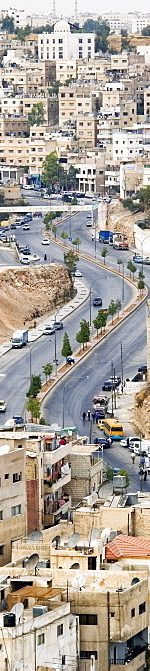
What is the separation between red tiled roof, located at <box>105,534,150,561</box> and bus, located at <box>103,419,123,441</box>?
2096 centimetres

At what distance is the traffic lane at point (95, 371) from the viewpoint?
2117 inches

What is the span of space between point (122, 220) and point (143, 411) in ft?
135

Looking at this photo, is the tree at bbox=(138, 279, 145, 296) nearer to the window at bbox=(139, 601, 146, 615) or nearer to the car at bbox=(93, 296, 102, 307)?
the car at bbox=(93, 296, 102, 307)

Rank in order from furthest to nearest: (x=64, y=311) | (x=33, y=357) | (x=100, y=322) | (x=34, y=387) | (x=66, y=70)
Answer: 1. (x=66, y=70)
2. (x=64, y=311)
3. (x=100, y=322)
4. (x=33, y=357)
5. (x=34, y=387)

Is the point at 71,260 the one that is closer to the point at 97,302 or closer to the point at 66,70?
the point at 97,302

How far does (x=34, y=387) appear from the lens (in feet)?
182

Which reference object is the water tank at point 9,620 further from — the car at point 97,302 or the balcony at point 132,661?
the car at point 97,302

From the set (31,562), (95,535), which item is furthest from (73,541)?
(31,562)

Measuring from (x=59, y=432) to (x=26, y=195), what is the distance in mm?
68238

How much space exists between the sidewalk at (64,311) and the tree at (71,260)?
53 centimetres

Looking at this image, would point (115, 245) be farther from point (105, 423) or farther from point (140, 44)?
point (140, 44)

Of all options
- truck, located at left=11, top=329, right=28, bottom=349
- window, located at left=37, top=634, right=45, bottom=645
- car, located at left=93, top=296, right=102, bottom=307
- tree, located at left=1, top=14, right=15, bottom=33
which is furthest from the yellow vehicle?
tree, located at left=1, top=14, right=15, bottom=33

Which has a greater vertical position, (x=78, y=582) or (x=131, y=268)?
(x=131, y=268)

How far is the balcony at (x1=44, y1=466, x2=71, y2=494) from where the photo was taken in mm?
33594
